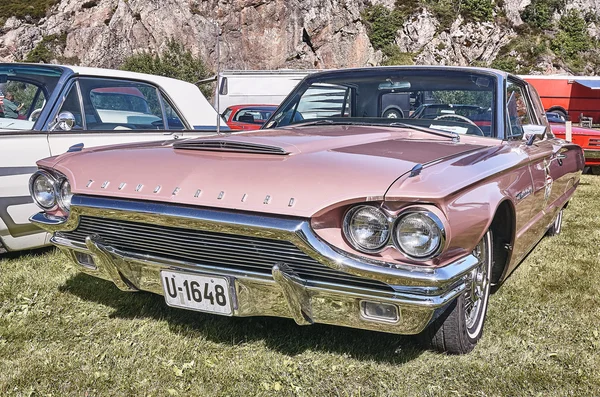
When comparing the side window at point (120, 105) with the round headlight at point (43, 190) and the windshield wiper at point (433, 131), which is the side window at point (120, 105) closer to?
the round headlight at point (43, 190)

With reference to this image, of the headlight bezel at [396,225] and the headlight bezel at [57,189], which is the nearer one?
the headlight bezel at [396,225]

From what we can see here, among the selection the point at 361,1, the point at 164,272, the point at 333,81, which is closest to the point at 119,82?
the point at 333,81

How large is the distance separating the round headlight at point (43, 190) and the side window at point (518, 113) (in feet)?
8.37

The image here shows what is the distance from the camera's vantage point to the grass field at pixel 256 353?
2131mm

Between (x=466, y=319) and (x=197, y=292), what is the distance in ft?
4.17

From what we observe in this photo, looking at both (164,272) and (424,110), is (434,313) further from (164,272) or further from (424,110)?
(424,110)

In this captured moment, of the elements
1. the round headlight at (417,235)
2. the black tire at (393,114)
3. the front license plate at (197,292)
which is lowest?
the front license plate at (197,292)

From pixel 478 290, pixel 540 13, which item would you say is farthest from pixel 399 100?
pixel 540 13

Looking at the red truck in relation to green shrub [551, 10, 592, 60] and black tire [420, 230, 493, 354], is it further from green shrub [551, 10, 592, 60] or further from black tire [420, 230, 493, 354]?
green shrub [551, 10, 592, 60]

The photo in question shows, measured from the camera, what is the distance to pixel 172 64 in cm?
4284

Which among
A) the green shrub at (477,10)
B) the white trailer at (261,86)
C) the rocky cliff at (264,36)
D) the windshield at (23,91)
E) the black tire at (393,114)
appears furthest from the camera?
the green shrub at (477,10)

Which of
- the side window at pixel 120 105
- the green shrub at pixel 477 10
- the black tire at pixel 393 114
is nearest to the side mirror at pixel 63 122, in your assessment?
the side window at pixel 120 105

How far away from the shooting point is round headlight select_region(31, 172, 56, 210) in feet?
8.72

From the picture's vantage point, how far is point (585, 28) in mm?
55594
